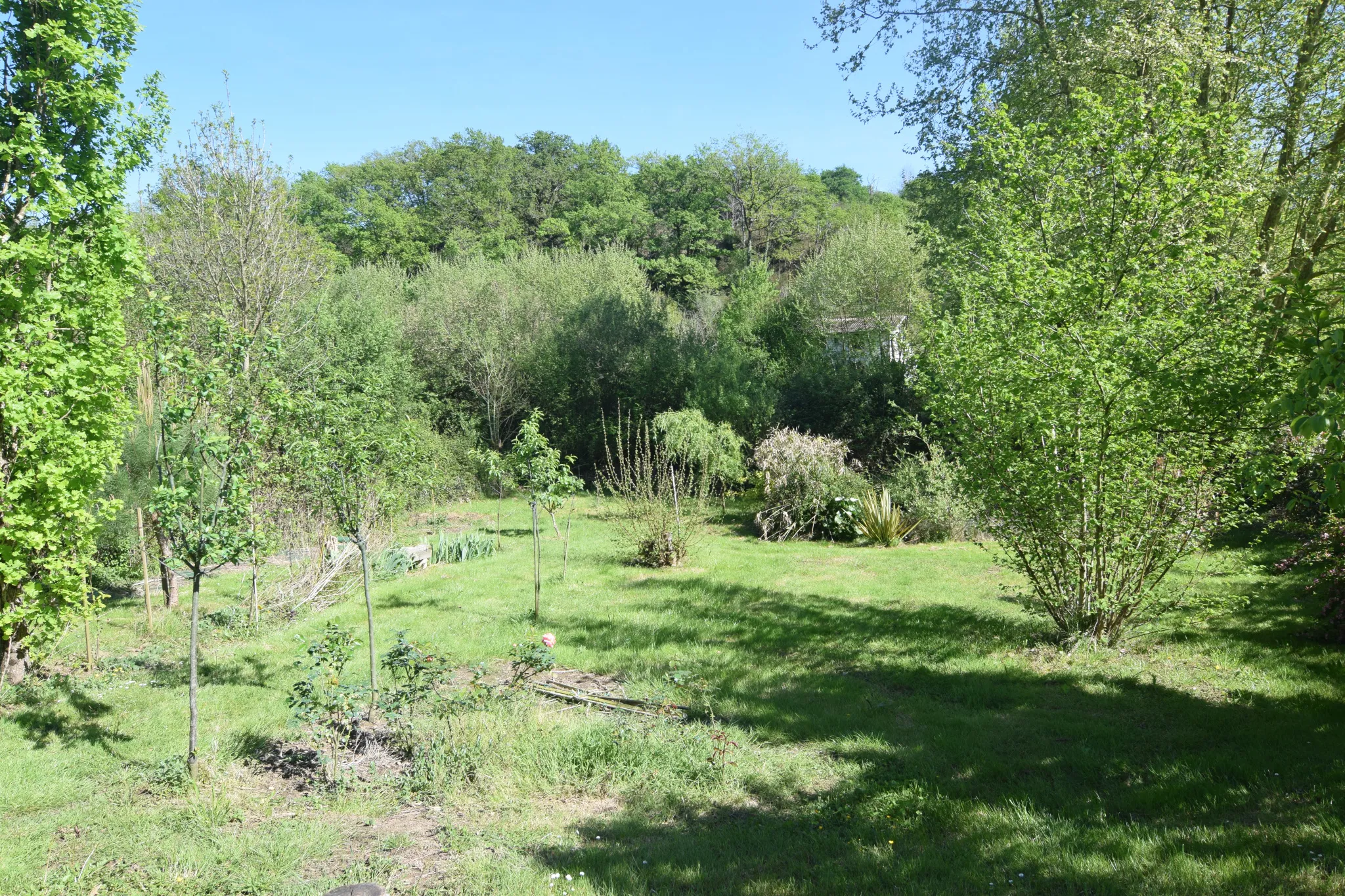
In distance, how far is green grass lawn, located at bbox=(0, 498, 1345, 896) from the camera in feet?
12.7

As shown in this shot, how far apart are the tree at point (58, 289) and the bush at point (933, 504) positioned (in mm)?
11249

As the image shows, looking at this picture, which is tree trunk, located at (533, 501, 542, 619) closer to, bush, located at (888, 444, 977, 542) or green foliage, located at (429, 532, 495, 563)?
green foliage, located at (429, 532, 495, 563)

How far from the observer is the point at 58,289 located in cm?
623

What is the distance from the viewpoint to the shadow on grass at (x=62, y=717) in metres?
5.80

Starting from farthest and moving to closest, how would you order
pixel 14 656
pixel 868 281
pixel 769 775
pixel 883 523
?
→ pixel 868 281 < pixel 883 523 < pixel 14 656 < pixel 769 775

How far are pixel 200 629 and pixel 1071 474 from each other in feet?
28.9

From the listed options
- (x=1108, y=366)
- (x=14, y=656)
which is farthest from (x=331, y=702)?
(x=1108, y=366)

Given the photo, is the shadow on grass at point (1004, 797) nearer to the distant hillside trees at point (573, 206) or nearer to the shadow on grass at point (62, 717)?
the shadow on grass at point (62, 717)

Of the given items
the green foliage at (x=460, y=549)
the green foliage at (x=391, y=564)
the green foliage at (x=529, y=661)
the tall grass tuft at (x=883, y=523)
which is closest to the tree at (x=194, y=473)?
the green foliage at (x=529, y=661)

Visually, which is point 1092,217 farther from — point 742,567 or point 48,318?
point 48,318

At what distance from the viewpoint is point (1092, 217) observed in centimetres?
696

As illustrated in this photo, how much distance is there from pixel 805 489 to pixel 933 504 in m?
2.28

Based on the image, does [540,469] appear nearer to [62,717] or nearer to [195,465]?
[195,465]

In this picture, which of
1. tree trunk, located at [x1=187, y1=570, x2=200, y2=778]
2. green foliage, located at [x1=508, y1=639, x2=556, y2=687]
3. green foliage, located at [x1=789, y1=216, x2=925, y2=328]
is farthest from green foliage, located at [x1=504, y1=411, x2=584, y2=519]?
green foliage, located at [x1=789, y1=216, x2=925, y2=328]
